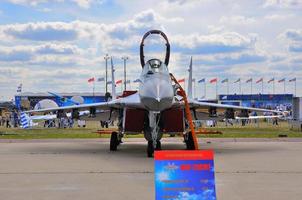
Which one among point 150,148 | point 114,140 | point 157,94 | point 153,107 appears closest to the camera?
point 157,94

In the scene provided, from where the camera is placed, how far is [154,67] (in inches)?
564

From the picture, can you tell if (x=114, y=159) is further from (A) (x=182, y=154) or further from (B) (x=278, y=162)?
(A) (x=182, y=154)

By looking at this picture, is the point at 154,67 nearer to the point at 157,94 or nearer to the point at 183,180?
the point at 157,94

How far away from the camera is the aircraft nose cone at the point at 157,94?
520 inches

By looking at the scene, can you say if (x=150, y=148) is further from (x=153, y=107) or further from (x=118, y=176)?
(x=118, y=176)

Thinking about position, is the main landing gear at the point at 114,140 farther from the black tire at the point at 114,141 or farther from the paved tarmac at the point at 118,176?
the paved tarmac at the point at 118,176

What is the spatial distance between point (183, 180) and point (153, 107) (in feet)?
27.3

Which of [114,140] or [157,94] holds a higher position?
[157,94]

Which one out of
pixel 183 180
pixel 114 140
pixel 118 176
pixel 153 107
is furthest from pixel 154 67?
pixel 183 180

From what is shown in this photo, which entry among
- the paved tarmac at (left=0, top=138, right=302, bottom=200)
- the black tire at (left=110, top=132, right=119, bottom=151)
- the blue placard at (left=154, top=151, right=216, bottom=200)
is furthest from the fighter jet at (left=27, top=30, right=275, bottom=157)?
the blue placard at (left=154, top=151, right=216, bottom=200)

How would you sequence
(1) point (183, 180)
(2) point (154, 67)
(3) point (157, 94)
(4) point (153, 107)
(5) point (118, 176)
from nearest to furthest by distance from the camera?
(1) point (183, 180) < (5) point (118, 176) < (3) point (157, 94) < (4) point (153, 107) < (2) point (154, 67)

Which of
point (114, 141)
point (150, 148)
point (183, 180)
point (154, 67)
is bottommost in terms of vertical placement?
point (114, 141)

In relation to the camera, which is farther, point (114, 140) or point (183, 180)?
point (114, 140)

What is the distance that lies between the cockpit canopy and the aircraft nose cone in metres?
0.51
